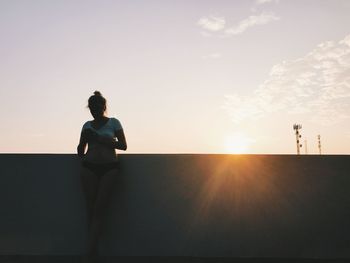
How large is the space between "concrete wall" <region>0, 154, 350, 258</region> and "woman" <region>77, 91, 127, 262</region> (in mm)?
360

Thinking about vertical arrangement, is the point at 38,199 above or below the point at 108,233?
above

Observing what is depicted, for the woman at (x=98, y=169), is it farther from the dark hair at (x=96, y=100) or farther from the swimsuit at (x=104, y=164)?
the dark hair at (x=96, y=100)

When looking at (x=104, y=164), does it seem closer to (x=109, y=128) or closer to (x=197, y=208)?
(x=109, y=128)

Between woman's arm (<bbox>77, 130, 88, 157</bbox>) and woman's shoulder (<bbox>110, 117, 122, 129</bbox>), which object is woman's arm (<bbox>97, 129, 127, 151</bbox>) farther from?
woman's arm (<bbox>77, 130, 88, 157</bbox>)

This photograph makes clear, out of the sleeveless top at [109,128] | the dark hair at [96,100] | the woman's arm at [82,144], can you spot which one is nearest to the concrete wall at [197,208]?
the woman's arm at [82,144]

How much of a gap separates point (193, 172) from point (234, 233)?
80cm

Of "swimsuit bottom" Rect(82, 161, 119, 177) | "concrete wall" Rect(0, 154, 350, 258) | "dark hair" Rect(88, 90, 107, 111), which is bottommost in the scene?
"concrete wall" Rect(0, 154, 350, 258)

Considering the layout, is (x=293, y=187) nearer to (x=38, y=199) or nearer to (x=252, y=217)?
(x=252, y=217)

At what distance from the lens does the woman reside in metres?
4.43

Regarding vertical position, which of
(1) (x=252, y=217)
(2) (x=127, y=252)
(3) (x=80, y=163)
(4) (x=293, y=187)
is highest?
(3) (x=80, y=163)

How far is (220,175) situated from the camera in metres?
4.82

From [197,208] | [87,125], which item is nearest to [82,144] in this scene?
[87,125]

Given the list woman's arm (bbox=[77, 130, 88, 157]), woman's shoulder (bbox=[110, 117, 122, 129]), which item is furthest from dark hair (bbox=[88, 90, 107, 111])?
woman's arm (bbox=[77, 130, 88, 157])

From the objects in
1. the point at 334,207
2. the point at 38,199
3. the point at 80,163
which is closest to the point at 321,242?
the point at 334,207
